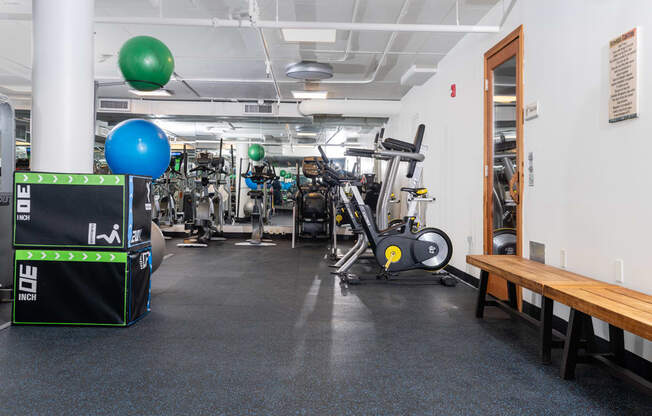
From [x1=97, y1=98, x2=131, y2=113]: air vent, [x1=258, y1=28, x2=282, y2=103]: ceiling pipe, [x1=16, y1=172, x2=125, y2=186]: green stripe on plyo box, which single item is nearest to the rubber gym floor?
[x1=16, y1=172, x2=125, y2=186]: green stripe on plyo box

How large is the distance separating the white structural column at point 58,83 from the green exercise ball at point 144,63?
1.06 feet

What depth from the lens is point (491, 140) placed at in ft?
13.9

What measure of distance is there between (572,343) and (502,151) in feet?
7.65

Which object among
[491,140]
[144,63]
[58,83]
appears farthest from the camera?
[491,140]

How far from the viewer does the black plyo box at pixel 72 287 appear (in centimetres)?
291

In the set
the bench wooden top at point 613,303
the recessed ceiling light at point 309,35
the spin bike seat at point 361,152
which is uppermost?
the recessed ceiling light at point 309,35

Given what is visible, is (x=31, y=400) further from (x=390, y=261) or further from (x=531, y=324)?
(x=390, y=261)

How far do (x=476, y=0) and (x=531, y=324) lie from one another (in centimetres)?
323

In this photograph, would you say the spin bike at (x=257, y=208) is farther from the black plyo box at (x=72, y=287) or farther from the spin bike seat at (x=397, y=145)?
the black plyo box at (x=72, y=287)

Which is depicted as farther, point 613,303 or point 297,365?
point 297,365

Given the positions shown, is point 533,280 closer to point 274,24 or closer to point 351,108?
point 274,24

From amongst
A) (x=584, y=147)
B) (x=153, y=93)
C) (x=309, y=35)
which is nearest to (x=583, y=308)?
(x=584, y=147)

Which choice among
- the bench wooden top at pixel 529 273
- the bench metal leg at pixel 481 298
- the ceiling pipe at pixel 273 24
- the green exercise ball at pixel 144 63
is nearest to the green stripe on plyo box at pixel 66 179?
the green exercise ball at pixel 144 63

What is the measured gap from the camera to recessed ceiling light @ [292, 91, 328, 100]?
7.91 meters
